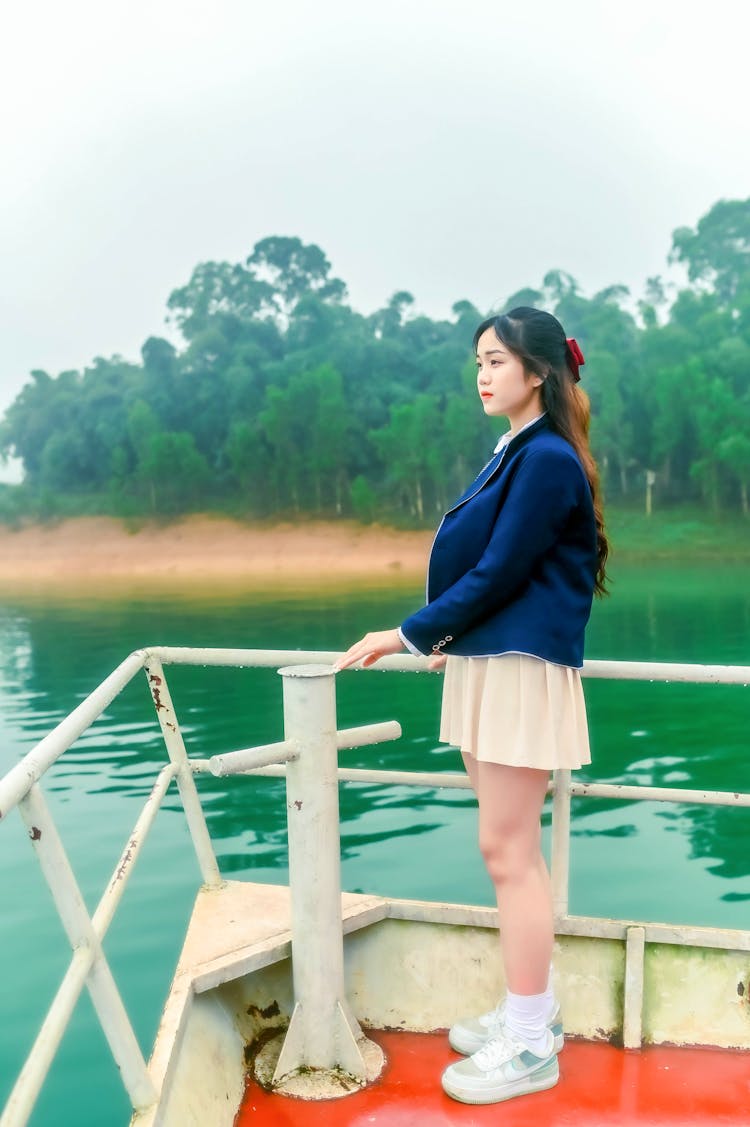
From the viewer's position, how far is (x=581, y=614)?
1.63 meters

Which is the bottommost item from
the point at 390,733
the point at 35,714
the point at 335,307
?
the point at 35,714

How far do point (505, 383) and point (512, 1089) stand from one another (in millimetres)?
1146

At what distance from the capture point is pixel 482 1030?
71.4 inches

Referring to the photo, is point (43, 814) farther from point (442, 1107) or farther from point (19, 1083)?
point (442, 1107)

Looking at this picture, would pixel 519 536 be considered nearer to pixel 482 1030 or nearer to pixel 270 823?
pixel 482 1030

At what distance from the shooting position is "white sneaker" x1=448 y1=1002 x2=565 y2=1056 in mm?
1750

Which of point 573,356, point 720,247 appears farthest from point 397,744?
point 720,247

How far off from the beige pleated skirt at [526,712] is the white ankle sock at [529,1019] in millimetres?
412

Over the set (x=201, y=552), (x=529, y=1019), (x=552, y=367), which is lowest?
(x=201, y=552)

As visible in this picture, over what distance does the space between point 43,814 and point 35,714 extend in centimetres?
1011

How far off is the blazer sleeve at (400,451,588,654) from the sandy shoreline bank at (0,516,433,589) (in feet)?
100

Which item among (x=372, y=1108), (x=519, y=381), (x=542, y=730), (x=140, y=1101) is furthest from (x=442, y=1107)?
(x=519, y=381)

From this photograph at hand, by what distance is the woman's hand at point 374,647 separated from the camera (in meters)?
1.65

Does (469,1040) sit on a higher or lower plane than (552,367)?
lower
